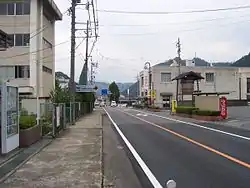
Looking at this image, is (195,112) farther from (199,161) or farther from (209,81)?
(209,81)

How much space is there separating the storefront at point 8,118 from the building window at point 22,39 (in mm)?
35452

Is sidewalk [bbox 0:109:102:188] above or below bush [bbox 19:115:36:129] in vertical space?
below

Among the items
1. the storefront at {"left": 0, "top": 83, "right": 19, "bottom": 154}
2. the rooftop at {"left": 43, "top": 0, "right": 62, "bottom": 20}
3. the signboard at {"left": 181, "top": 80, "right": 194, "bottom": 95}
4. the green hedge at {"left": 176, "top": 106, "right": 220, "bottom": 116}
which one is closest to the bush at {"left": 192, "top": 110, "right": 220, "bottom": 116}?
the green hedge at {"left": 176, "top": 106, "right": 220, "bottom": 116}

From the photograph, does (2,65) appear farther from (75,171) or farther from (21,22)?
(75,171)

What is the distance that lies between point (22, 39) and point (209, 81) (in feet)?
188

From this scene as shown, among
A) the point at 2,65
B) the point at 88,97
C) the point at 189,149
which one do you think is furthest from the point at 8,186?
the point at 88,97

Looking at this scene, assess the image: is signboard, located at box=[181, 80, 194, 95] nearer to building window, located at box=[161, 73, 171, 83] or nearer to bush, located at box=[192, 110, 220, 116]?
bush, located at box=[192, 110, 220, 116]

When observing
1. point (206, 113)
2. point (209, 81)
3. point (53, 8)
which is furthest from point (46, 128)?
point (209, 81)

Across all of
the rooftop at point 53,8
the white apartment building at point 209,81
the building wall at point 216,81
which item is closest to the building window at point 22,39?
the rooftop at point 53,8

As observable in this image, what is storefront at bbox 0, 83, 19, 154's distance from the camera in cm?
1272

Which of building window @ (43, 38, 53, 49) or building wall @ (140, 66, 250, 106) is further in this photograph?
building wall @ (140, 66, 250, 106)

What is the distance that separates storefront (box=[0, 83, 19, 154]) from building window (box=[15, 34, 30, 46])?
35452 millimetres

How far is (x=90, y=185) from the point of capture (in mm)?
8781

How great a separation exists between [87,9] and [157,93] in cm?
5850
